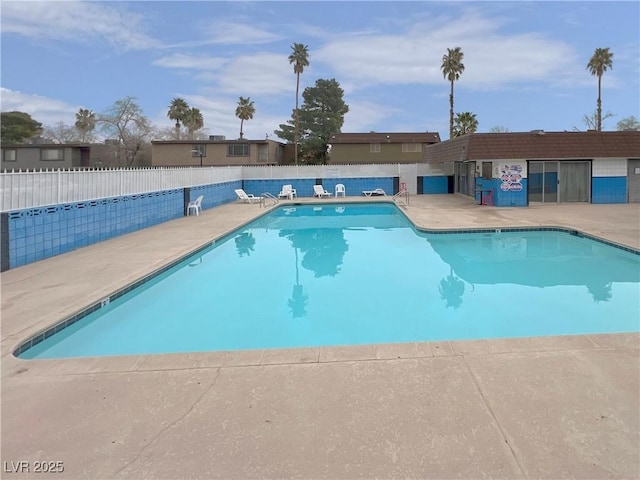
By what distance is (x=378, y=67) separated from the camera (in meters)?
29.0

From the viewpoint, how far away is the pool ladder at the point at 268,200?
21.6 meters

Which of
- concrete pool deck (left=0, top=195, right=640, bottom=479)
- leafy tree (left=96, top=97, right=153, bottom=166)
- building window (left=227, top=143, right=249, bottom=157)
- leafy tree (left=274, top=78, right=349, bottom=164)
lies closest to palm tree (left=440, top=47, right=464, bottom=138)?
leafy tree (left=274, top=78, right=349, bottom=164)

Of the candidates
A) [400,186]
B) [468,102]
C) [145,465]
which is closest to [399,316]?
[145,465]

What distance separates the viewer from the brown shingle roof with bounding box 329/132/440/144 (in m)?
34.0

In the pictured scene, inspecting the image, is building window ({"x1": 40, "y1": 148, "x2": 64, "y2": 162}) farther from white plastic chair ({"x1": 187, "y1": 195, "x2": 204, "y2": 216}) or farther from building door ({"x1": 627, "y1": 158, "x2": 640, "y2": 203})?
building door ({"x1": 627, "y1": 158, "x2": 640, "y2": 203})

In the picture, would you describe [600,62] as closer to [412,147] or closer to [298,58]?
[412,147]

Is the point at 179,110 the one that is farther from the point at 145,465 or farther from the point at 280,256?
the point at 145,465

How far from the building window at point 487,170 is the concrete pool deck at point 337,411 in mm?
16443

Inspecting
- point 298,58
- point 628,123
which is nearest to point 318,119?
point 298,58

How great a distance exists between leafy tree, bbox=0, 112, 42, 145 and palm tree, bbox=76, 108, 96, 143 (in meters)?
5.03

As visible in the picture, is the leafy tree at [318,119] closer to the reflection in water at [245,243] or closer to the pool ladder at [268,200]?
the pool ladder at [268,200]

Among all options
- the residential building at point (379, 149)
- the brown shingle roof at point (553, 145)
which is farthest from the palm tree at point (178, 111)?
the brown shingle roof at point (553, 145)

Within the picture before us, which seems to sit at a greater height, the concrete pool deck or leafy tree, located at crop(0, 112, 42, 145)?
leafy tree, located at crop(0, 112, 42, 145)

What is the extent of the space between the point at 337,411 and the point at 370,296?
169 inches
